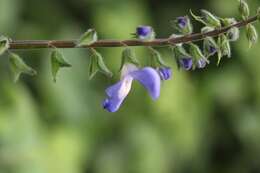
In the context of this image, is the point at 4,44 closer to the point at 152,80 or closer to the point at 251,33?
the point at 152,80

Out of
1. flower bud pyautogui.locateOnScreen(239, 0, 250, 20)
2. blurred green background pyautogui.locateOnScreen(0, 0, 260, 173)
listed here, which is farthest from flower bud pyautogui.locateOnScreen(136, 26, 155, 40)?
blurred green background pyautogui.locateOnScreen(0, 0, 260, 173)

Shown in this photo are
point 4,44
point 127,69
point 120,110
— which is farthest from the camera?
point 120,110

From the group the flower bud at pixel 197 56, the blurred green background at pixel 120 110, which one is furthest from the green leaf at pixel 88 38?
the blurred green background at pixel 120 110

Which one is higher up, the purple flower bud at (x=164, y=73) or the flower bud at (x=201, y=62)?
the flower bud at (x=201, y=62)

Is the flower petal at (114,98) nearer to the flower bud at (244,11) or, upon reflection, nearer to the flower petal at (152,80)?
the flower petal at (152,80)

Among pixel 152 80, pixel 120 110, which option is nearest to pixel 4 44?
pixel 152 80

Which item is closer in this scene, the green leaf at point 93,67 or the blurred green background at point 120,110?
the green leaf at point 93,67

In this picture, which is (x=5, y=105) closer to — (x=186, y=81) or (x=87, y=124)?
(x=87, y=124)
